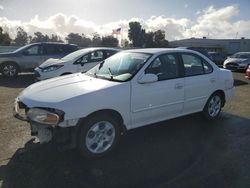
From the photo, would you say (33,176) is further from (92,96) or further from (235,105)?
(235,105)

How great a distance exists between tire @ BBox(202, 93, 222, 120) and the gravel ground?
362 mm

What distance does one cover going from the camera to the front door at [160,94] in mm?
4691

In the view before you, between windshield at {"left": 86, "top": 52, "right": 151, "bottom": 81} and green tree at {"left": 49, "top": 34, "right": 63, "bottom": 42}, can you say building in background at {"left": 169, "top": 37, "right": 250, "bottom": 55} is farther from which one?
windshield at {"left": 86, "top": 52, "right": 151, "bottom": 81}

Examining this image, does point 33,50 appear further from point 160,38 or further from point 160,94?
point 160,38

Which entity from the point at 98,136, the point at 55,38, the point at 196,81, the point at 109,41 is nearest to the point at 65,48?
the point at 196,81

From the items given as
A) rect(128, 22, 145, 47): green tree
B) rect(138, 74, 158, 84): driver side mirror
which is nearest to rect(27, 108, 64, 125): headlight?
rect(138, 74, 158, 84): driver side mirror

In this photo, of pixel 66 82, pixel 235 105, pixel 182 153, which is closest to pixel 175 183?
pixel 182 153

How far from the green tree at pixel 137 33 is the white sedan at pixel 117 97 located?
62.5 metres

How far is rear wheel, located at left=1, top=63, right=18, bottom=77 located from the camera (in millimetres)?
12867

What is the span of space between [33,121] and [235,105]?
18.8 feet

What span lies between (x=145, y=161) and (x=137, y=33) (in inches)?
2595

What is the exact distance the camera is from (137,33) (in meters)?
68.2

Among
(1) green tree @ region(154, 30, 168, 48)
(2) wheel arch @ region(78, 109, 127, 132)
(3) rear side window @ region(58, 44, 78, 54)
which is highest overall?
(1) green tree @ region(154, 30, 168, 48)

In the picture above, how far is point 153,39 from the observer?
6725 cm
